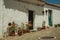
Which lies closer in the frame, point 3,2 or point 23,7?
point 3,2

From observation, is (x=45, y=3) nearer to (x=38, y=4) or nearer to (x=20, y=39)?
(x=38, y=4)

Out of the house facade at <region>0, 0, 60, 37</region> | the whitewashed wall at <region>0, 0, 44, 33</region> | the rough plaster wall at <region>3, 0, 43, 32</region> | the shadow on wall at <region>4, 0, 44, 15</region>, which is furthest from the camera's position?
the shadow on wall at <region>4, 0, 44, 15</region>

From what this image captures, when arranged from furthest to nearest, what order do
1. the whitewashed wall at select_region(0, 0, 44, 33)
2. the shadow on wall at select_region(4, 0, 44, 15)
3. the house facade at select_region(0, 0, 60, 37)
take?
the shadow on wall at select_region(4, 0, 44, 15) < the house facade at select_region(0, 0, 60, 37) < the whitewashed wall at select_region(0, 0, 44, 33)

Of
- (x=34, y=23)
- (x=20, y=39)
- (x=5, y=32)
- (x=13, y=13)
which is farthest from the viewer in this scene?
(x=34, y=23)

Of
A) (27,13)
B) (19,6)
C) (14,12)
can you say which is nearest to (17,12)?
(14,12)

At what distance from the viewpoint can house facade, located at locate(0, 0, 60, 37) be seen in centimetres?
1462

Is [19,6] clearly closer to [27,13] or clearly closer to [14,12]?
[14,12]

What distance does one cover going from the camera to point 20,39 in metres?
12.2

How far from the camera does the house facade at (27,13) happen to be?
1462 centimetres

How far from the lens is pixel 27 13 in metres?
17.6

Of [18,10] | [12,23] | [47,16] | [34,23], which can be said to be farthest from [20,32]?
[47,16]

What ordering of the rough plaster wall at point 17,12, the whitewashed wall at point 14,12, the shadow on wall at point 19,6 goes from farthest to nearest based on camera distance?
the shadow on wall at point 19,6
the rough plaster wall at point 17,12
the whitewashed wall at point 14,12

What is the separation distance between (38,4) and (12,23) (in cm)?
531

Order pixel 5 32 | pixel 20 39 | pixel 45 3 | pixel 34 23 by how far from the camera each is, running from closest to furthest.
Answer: pixel 20 39, pixel 5 32, pixel 34 23, pixel 45 3
